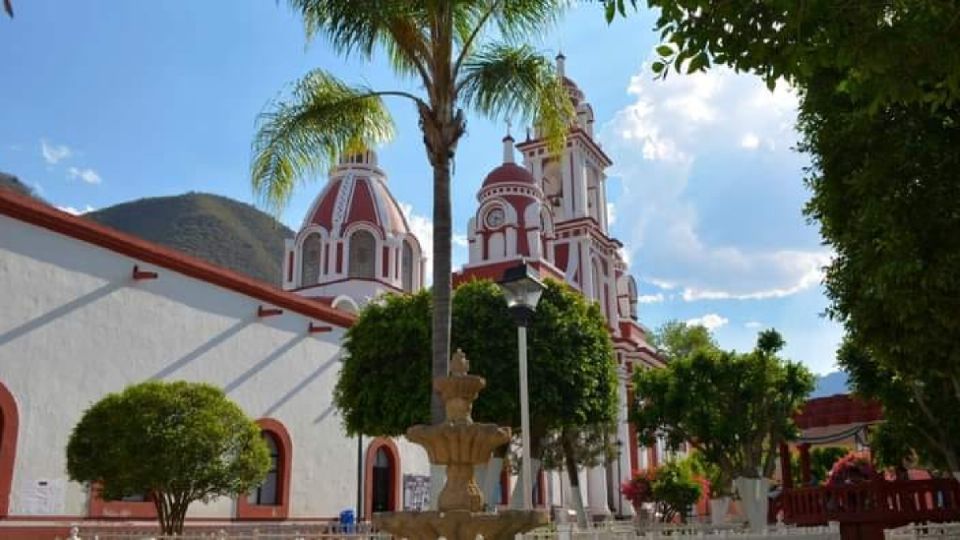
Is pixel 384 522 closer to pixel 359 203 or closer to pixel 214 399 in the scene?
pixel 214 399

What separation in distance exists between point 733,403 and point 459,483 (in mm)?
13823

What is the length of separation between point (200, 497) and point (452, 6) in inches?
321

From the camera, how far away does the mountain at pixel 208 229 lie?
106 m

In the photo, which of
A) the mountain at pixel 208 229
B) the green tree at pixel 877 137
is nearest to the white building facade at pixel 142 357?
the green tree at pixel 877 137

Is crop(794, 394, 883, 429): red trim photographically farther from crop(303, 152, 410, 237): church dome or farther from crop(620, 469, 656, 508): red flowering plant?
crop(303, 152, 410, 237): church dome

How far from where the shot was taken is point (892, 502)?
46.4 ft

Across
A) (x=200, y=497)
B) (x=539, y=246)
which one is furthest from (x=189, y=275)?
(x=539, y=246)

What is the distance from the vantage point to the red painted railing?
13703 millimetres

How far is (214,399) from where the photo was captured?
13.2 metres

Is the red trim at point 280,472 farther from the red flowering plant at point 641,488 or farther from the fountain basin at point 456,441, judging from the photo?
the red flowering plant at point 641,488

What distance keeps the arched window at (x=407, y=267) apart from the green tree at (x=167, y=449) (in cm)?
2157

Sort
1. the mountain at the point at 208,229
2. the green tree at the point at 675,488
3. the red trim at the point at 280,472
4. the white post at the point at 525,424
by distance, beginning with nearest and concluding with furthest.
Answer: the white post at the point at 525,424 → the red trim at the point at 280,472 → the green tree at the point at 675,488 → the mountain at the point at 208,229

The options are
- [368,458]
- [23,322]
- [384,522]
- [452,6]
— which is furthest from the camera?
[368,458]

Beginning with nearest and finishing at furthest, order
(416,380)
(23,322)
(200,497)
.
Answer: (200,497) → (23,322) → (416,380)
